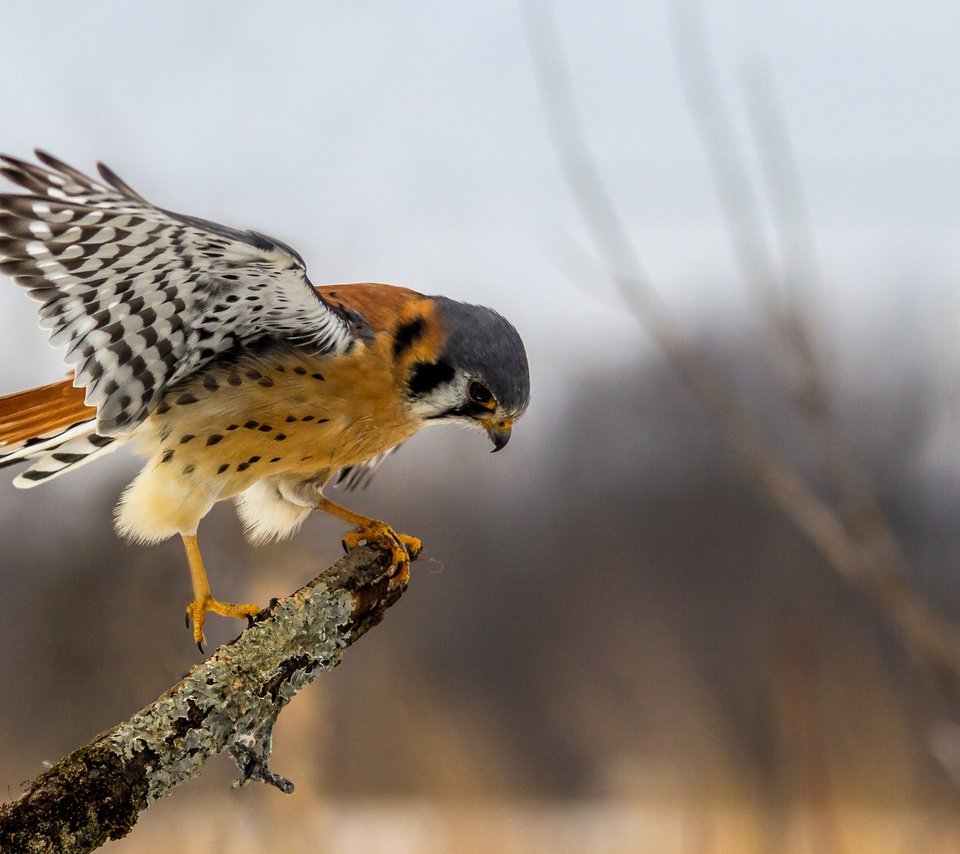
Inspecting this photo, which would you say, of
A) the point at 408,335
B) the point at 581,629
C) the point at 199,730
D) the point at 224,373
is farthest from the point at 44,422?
the point at 581,629

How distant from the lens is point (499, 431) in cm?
232

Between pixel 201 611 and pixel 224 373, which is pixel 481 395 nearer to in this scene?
pixel 224 373

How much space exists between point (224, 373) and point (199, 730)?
0.98 m

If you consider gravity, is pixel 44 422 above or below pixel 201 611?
above

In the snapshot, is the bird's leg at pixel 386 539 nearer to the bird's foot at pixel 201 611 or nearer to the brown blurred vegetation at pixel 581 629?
the bird's foot at pixel 201 611

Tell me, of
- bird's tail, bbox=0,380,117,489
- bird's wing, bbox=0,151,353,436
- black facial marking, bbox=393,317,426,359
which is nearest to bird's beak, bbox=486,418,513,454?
black facial marking, bbox=393,317,426,359

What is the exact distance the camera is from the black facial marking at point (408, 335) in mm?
2336

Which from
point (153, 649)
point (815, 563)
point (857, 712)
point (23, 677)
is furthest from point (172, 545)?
point (815, 563)

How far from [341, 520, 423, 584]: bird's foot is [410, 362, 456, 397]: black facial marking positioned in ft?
1.13

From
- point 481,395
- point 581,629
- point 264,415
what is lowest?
point 581,629

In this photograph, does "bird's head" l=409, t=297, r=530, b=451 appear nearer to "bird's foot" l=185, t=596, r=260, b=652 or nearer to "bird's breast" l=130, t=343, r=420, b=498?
"bird's breast" l=130, t=343, r=420, b=498

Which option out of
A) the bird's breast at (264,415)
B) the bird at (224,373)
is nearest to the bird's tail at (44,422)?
the bird at (224,373)

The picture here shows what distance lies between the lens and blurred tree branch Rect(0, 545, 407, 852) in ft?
4.18

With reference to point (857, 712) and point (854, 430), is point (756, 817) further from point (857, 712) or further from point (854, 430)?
point (854, 430)
